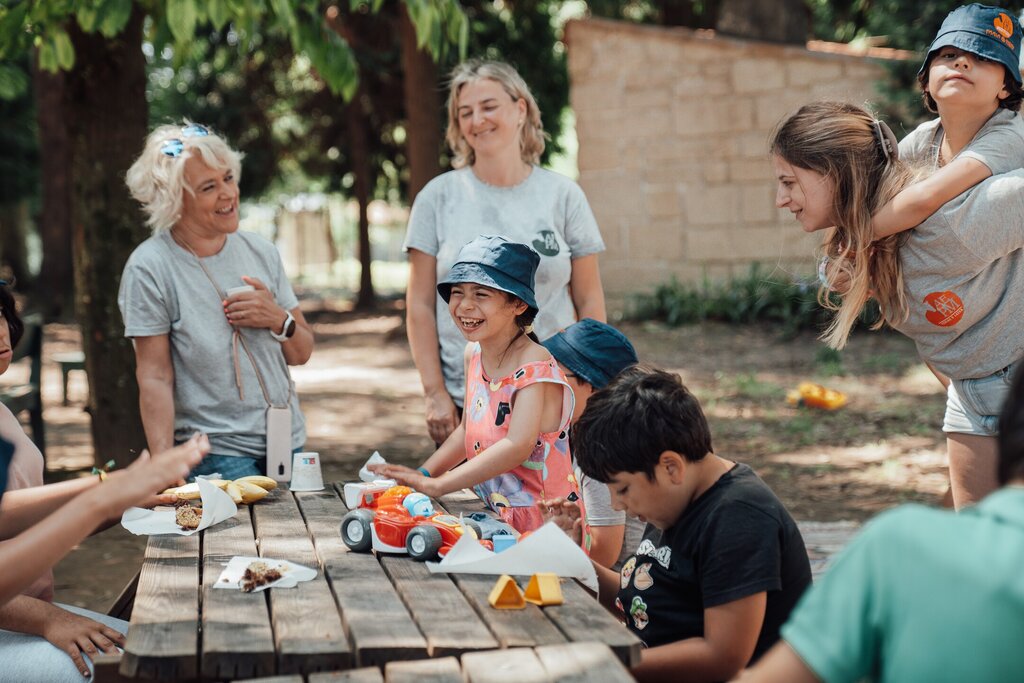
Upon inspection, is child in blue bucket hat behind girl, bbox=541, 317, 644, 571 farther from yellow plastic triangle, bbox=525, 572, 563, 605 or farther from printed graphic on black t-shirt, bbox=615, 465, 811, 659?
yellow plastic triangle, bbox=525, 572, 563, 605

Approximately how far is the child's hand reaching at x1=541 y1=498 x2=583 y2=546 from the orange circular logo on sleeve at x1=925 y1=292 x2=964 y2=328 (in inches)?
43.1

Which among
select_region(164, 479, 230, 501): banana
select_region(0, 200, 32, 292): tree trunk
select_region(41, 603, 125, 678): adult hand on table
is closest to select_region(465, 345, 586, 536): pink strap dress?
select_region(164, 479, 230, 501): banana

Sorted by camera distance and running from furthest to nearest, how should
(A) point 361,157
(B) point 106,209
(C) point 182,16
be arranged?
(A) point 361,157 → (B) point 106,209 → (C) point 182,16

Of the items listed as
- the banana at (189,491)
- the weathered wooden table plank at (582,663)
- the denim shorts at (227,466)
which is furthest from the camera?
the denim shorts at (227,466)

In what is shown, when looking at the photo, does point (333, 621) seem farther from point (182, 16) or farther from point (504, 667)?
point (182, 16)

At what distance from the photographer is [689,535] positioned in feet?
7.82

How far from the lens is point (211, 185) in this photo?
3871 millimetres

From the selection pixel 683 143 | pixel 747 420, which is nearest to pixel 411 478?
pixel 747 420

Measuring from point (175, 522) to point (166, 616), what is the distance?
2.58 feet

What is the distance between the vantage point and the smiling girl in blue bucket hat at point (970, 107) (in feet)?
9.34

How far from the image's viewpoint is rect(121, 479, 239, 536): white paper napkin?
9.61 feet

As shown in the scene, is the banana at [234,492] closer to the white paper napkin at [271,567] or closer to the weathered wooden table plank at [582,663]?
the white paper napkin at [271,567]

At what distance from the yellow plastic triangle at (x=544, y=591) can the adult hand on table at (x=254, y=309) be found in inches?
75.4

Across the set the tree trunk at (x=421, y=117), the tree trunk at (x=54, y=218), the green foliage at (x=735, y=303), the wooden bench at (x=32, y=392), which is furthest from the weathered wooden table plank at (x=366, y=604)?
the tree trunk at (x=54, y=218)
